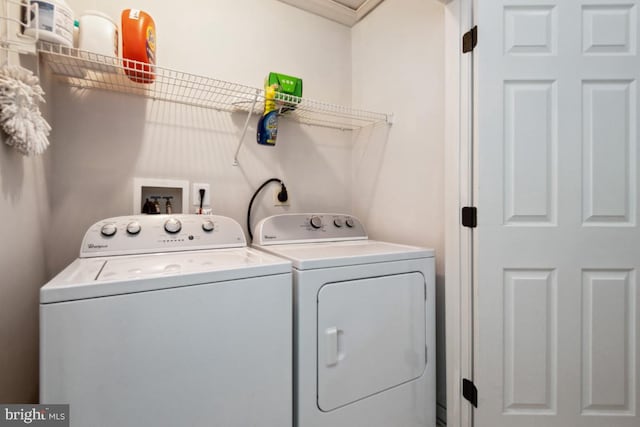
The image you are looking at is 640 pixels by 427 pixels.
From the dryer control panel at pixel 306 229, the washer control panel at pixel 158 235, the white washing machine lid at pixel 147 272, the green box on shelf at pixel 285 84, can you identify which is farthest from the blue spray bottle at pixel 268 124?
the white washing machine lid at pixel 147 272

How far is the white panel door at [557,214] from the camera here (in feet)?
3.97

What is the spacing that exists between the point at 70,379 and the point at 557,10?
2.17 metres

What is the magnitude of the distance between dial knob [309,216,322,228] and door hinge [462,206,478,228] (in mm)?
809

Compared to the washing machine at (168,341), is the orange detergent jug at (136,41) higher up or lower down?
higher up

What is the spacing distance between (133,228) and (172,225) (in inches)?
6.1

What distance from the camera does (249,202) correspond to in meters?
1.90

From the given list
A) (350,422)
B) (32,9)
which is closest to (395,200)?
(350,422)

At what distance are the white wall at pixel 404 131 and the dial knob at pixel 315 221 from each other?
0.47 meters

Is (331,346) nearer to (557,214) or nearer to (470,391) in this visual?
(470,391)

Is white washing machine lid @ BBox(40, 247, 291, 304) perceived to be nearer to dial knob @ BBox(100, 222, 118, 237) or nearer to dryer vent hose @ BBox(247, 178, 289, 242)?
dial knob @ BBox(100, 222, 118, 237)

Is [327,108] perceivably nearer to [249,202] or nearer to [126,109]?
[249,202]

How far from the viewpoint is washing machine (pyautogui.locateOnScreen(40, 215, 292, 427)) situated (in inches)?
30.3
